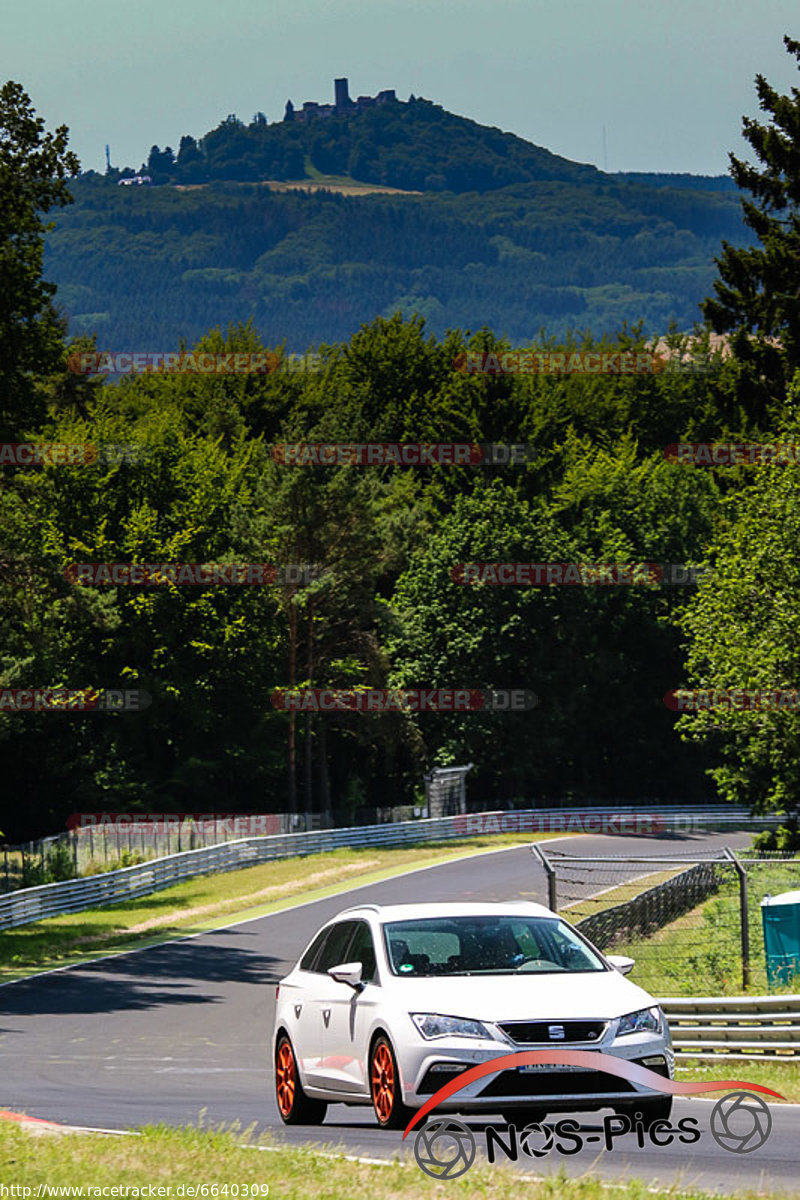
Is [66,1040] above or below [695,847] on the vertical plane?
above

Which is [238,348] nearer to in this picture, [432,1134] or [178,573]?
[178,573]

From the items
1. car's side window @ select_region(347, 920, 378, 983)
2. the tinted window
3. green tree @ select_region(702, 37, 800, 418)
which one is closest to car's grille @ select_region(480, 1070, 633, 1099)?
car's side window @ select_region(347, 920, 378, 983)

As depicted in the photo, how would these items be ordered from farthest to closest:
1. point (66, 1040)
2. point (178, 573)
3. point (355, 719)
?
point (355, 719) < point (178, 573) < point (66, 1040)

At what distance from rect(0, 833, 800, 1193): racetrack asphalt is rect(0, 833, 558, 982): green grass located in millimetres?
1571

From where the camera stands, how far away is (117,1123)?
44.6 ft

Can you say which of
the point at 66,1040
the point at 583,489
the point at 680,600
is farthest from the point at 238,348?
the point at 66,1040

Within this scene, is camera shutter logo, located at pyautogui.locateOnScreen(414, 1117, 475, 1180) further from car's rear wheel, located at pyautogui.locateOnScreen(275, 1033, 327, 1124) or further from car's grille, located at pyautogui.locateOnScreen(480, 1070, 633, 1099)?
car's rear wheel, located at pyautogui.locateOnScreen(275, 1033, 327, 1124)

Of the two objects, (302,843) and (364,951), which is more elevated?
(364,951)

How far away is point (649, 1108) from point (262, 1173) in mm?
2553

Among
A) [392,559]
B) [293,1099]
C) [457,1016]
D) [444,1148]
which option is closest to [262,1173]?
[444,1148]

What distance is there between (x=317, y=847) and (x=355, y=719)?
12818 mm

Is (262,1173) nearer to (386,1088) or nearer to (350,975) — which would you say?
(386,1088)

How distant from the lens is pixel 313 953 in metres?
13.6

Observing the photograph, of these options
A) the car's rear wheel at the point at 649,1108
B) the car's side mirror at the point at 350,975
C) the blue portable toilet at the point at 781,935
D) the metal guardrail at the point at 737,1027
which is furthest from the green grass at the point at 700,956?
the car's rear wheel at the point at 649,1108
